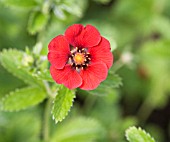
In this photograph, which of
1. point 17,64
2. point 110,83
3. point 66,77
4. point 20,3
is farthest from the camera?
point 20,3

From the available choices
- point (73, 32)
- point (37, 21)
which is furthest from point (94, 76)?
point (37, 21)

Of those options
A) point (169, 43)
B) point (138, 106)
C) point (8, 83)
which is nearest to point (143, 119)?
point (138, 106)

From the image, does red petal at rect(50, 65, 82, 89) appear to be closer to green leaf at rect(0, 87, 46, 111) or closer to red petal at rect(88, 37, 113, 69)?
red petal at rect(88, 37, 113, 69)

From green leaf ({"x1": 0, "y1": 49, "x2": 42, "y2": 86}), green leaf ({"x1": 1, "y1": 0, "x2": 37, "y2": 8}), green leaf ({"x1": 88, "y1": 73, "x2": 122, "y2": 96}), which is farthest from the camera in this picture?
green leaf ({"x1": 1, "y1": 0, "x2": 37, "y2": 8})

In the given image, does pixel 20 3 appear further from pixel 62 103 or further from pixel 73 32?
pixel 62 103

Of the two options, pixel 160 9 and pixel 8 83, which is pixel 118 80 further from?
A: pixel 160 9

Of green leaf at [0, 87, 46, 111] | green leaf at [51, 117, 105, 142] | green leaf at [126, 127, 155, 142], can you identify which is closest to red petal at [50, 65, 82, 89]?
green leaf at [126, 127, 155, 142]
